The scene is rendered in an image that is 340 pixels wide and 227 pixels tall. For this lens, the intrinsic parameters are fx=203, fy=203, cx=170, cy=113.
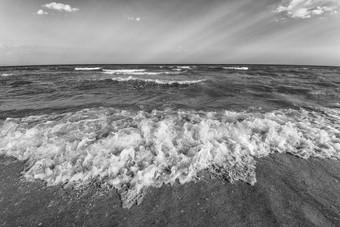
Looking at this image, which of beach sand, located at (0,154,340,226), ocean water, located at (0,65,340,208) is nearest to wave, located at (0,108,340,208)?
ocean water, located at (0,65,340,208)

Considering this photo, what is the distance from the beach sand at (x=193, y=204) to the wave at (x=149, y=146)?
20cm

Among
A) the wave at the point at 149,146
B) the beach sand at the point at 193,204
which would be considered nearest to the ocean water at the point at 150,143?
the wave at the point at 149,146

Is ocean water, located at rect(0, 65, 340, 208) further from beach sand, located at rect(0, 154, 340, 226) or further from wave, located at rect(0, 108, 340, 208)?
beach sand, located at rect(0, 154, 340, 226)

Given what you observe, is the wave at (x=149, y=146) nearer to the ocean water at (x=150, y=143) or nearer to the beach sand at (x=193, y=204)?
the ocean water at (x=150, y=143)

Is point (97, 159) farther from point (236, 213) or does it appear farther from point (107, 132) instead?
point (236, 213)

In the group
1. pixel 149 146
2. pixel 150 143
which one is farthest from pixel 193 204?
pixel 150 143

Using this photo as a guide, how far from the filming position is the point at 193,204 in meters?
2.89

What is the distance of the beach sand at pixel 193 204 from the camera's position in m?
2.62

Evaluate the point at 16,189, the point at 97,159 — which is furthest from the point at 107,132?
the point at 16,189

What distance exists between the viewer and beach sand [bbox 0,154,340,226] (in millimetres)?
2619

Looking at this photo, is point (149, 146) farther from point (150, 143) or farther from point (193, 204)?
point (193, 204)

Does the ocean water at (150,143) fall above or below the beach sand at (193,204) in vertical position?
above

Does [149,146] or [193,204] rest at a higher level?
[149,146]

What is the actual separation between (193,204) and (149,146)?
1747 millimetres
